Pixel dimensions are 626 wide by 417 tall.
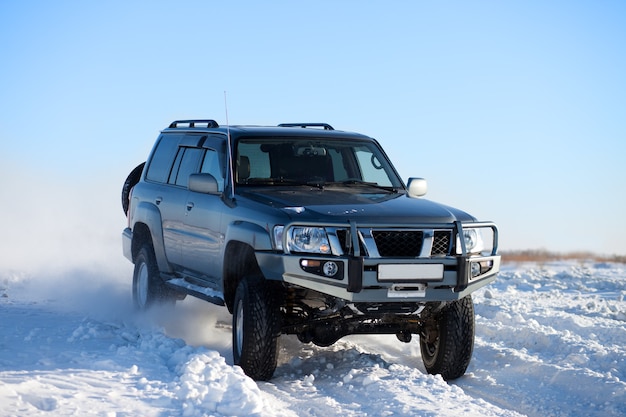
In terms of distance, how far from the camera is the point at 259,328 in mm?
7688

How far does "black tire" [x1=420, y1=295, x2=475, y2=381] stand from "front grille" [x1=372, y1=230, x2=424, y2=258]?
82 centimetres

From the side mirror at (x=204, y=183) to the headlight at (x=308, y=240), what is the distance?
120 cm

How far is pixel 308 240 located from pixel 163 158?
365 centimetres

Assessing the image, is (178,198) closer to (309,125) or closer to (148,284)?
(148,284)

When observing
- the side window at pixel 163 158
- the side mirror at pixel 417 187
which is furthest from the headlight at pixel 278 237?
the side window at pixel 163 158

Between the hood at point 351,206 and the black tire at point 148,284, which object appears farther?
the black tire at point 148,284

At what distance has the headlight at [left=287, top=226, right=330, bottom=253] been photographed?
7.60 m

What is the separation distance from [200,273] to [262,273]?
1386 millimetres

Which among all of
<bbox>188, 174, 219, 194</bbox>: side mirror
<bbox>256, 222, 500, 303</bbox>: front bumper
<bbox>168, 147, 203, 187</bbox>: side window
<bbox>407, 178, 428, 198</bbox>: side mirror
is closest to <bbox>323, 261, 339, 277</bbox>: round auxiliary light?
<bbox>256, 222, 500, 303</bbox>: front bumper

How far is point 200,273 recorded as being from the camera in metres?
9.27

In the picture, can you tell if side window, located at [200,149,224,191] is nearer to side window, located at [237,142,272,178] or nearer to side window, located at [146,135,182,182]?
side window, located at [237,142,272,178]

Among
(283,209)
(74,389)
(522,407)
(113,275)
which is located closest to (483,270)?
(522,407)

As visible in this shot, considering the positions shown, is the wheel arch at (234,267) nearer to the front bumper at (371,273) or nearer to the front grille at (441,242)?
the front bumper at (371,273)

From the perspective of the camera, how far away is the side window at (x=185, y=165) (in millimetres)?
9828
